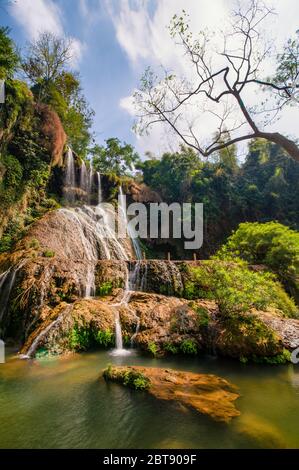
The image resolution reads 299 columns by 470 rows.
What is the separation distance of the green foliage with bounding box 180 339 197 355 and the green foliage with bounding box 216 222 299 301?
4.96m

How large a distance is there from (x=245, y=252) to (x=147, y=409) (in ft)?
37.3

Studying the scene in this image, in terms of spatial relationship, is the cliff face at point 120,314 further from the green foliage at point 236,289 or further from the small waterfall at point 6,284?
the green foliage at point 236,289

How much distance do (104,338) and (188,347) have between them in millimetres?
2309

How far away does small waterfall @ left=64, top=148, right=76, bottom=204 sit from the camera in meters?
20.4

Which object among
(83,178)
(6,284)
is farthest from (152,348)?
(83,178)

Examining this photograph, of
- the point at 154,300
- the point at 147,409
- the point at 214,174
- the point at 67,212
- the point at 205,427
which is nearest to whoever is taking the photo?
the point at 205,427

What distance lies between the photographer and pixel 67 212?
15719 millimetres

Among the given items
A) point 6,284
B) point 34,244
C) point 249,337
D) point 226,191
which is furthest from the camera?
point 226,191

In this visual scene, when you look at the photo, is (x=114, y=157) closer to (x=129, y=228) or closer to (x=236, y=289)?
(x=129, y=228)

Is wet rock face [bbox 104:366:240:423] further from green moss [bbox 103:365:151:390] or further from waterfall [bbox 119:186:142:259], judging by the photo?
waterfall [bbox 119:186:142:259]

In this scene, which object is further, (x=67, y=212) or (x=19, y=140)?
(x=19, y=140)

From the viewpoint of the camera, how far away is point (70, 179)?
20.9 metres
